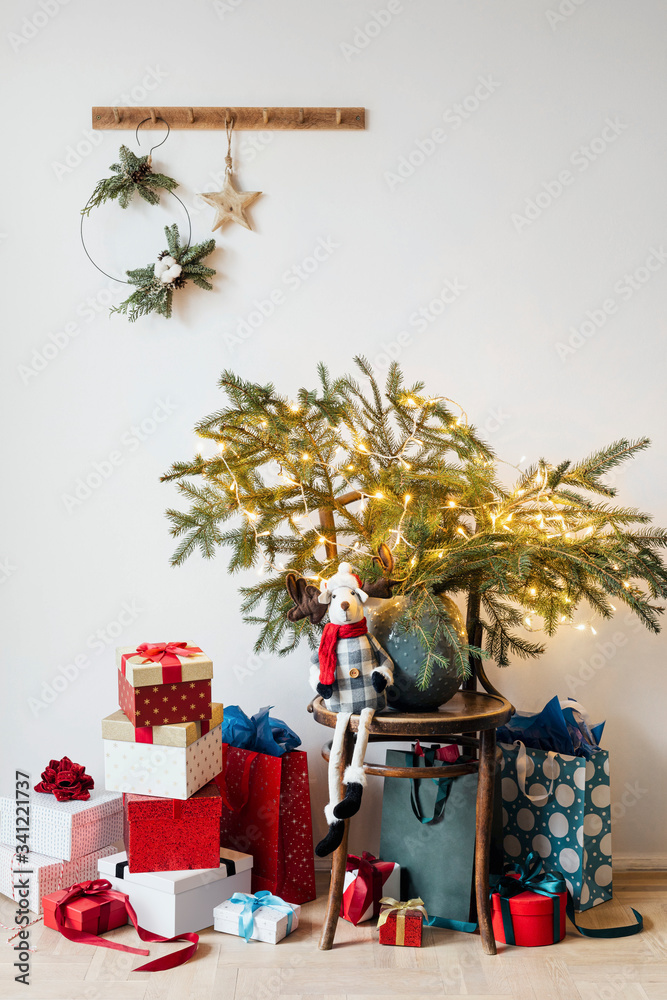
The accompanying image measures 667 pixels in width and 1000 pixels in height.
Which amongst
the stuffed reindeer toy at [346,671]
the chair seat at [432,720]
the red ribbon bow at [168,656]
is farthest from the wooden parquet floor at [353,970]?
the red ribbon bow at [168,656]

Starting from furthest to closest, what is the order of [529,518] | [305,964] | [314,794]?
[314,794] → [529,518] → [305,964]

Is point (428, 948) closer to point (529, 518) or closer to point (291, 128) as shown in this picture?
point (529, 518)

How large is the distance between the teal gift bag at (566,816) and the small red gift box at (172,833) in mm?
724

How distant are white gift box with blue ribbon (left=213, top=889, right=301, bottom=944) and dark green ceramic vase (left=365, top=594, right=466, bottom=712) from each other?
1.73 feet

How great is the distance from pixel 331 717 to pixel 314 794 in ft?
2.04

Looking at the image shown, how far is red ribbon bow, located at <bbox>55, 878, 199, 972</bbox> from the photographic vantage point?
5.22 ft

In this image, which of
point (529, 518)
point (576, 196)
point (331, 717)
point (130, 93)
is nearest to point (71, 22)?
point (130, 93)

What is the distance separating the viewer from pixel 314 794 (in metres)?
2.15

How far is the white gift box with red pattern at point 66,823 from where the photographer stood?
72.4 inches

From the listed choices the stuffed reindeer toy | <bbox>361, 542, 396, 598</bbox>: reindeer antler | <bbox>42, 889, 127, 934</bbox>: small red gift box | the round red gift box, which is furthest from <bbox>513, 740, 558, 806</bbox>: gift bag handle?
<bbox>42, 889, 127, 934</bbox>: small red gift box

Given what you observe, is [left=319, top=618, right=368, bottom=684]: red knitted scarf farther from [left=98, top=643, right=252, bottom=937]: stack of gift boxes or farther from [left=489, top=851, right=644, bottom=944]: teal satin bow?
[left=489, top=851, right=644, bottom=944]: teal satin bow

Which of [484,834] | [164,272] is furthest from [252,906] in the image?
[164,272]

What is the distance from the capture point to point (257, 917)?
1695mm

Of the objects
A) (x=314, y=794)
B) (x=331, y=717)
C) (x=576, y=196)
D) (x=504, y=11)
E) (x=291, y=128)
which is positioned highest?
(x=504, y=11)
